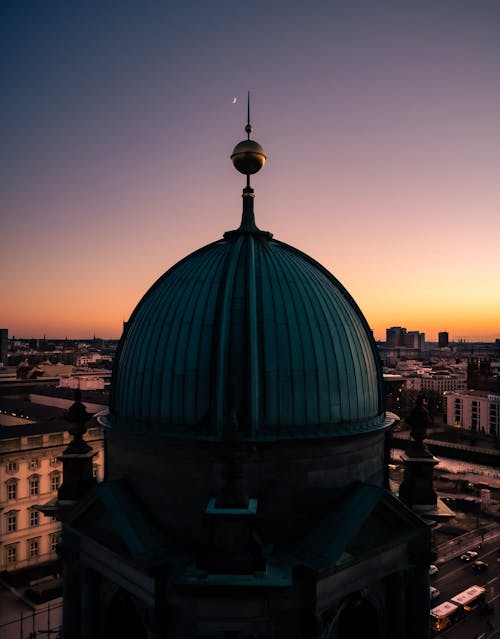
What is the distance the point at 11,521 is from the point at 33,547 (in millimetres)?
4528

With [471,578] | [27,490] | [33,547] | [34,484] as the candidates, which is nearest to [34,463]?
[34,484]

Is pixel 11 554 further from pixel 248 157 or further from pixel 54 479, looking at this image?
pixel 248 157

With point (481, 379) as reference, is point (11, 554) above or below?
below

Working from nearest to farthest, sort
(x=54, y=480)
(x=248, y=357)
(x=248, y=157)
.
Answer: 1. (x=248, y=357)
2. (x=248, y=157)
3. (x=54, y=480)

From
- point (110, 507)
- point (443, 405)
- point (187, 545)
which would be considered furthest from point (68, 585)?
point (443, 405)

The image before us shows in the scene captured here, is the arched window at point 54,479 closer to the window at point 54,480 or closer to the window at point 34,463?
the window at point 54,480

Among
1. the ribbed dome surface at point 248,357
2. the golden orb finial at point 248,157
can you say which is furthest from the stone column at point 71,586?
the golden orb finial at point 248,157

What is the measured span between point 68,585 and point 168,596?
22.0 ft

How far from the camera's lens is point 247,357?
1723 cm

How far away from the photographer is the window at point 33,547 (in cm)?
5809

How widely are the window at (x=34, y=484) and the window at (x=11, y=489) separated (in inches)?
71.5

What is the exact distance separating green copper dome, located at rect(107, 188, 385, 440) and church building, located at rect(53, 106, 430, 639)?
0.20 ft

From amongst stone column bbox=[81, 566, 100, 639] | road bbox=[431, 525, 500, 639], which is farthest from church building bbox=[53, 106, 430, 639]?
road bbox=[431, 525, 500, 639]

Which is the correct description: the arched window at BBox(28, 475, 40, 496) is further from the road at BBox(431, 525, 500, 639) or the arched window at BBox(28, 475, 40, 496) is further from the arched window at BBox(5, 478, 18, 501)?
the road at BBox(431, 525, 500, 639)
